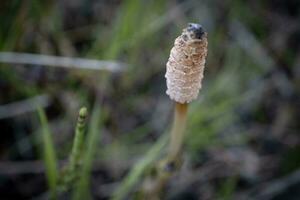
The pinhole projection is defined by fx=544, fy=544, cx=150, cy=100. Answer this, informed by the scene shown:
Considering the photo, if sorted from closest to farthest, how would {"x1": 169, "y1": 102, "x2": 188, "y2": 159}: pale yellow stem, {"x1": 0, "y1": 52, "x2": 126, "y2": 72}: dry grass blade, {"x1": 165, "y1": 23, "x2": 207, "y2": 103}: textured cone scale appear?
{"x1": 165, "y1": 23, "x2": 207, "y2": 103}: textured cone scale → {"x1": 169, "y1": 102, "x2": 188, "y2": 159}: pale yellow stem → {"x1": 0, "y1": 52, "x2": 126, "y2": 72}: dry grass blade

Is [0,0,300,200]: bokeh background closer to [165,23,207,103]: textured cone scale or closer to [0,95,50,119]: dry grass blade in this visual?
[0,95,50,119]: dry grass blade

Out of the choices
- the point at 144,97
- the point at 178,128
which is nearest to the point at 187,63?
the point at 178,128

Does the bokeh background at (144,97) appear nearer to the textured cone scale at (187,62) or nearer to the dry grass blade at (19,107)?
the dry grass blade at (19,107)

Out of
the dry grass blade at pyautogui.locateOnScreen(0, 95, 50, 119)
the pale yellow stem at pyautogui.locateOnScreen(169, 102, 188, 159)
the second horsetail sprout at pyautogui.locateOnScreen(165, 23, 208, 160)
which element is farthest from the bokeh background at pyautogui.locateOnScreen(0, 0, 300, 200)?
the second horsetail sprout at pyautogui.locateOnScreen(165, 23, 208, 160)

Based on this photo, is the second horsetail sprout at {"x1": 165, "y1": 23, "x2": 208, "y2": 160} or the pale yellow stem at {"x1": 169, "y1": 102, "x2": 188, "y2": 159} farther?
the pale yellow stem at {"x1": 169, "y1": 102, "x2": 188, "y2": 159}

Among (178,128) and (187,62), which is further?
(178,128)

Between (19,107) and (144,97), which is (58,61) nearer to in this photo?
(19,107)

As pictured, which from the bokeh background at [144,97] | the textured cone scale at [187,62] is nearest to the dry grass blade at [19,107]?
the bokeh background at [144,97]
